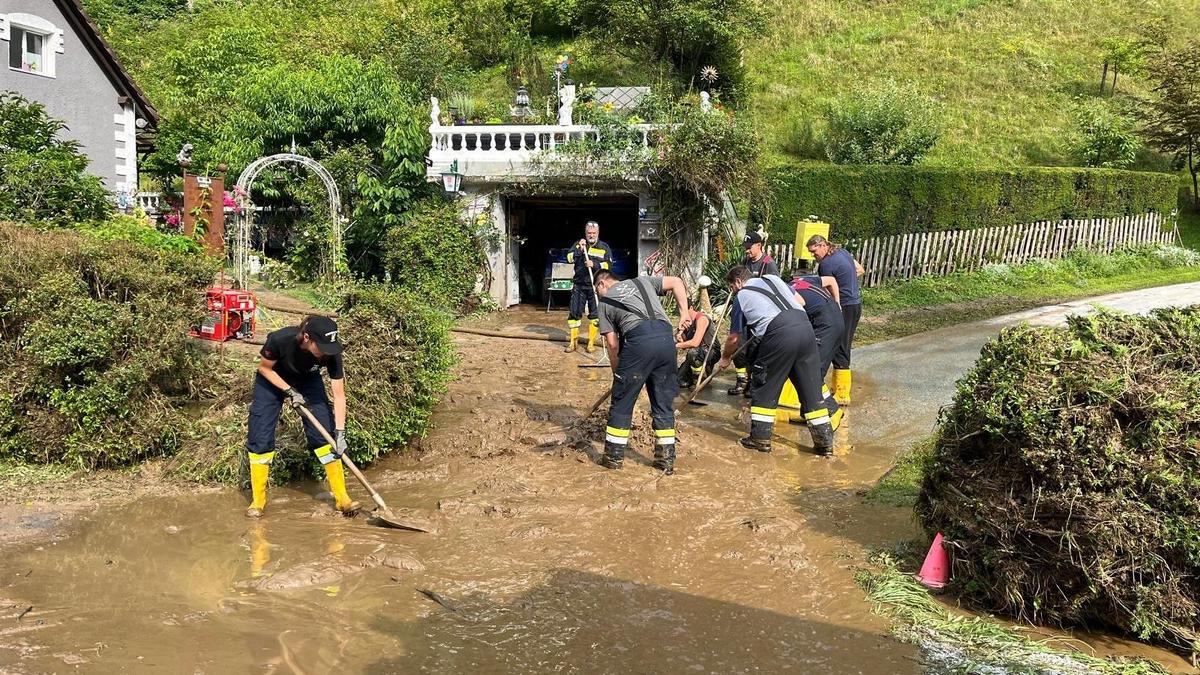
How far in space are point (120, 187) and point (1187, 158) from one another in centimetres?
2663

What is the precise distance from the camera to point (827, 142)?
24562 millimetres

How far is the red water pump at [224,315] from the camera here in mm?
8602

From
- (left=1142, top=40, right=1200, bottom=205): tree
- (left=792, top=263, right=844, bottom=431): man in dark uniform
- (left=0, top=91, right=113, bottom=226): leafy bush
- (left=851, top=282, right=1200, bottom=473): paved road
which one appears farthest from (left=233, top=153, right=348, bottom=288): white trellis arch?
(left=1142, top=40, right=1200, bottom=205): tree

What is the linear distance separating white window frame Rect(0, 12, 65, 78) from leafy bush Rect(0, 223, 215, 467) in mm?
12240

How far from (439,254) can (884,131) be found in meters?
12.7

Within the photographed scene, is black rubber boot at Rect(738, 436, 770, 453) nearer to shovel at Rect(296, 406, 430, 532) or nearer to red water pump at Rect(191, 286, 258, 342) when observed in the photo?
shovel at Rect(296, 406, 430, 532)

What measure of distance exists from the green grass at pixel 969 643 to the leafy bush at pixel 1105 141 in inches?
888

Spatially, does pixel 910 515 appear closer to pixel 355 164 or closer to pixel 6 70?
pixel 355 164

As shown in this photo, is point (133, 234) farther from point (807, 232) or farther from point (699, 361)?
point (807, 232)

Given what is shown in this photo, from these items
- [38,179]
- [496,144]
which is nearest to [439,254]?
Result: [496,144]

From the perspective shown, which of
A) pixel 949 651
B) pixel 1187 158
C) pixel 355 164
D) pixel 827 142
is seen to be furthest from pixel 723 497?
pixel 1187 158

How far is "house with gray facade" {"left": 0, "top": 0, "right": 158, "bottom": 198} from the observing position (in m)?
17.5

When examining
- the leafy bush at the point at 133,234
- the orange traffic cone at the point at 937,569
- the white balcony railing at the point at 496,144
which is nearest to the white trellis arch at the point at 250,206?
the leafy bush at the point at 133,234

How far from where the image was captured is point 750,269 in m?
9.16
